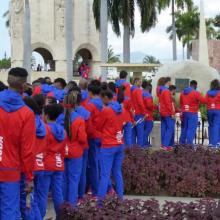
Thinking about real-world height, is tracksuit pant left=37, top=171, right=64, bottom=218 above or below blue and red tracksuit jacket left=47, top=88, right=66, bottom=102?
below

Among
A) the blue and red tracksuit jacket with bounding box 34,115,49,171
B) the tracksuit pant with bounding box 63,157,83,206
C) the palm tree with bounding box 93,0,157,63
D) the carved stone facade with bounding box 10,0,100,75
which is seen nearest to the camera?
the blue and red tracksuit jacket with bounding box 34,115,49,171

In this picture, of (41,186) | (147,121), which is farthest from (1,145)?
(147,121)

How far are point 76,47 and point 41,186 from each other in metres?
40.4

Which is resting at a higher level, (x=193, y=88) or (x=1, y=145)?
(x=193, y=88)

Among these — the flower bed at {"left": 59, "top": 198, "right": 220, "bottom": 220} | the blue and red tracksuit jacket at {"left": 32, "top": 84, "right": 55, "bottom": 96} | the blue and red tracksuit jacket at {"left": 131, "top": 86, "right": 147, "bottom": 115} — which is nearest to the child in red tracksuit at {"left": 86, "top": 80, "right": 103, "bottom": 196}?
the flower bed at {"left": 59, "top": 198, "right": 220, "bottom": 220}

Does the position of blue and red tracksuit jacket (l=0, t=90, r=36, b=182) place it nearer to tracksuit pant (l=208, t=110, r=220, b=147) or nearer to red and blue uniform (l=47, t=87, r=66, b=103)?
red and blue uniform (l=47, t=87, r=66, b=103)

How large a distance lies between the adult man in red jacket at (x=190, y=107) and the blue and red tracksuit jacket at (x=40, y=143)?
7.23 metres

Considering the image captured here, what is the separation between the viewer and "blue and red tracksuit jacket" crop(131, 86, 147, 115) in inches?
503

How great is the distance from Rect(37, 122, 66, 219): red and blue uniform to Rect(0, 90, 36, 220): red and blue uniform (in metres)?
1.21

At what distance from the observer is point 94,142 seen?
8.41 m

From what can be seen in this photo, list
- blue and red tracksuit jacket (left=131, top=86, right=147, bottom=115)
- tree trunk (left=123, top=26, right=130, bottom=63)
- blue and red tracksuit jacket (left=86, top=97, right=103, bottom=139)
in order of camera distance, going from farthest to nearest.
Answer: tree trunk (left=123, top=26, right=130, bottom=63) → blue and red tracksuit jacket (left=131, top=86, right=147, bottom=115) → blue and red tracksuit jacket (left=86, top=97, right=103, bottom=139)

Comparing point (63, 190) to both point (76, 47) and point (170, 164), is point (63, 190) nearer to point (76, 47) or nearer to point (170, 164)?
point (170, 164)

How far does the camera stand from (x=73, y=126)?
24.3ft

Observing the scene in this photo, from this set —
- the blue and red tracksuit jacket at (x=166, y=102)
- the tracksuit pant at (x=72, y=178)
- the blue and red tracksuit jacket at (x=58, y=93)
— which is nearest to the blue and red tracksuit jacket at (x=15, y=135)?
the tracksuit pant at (x=72, y=178)
